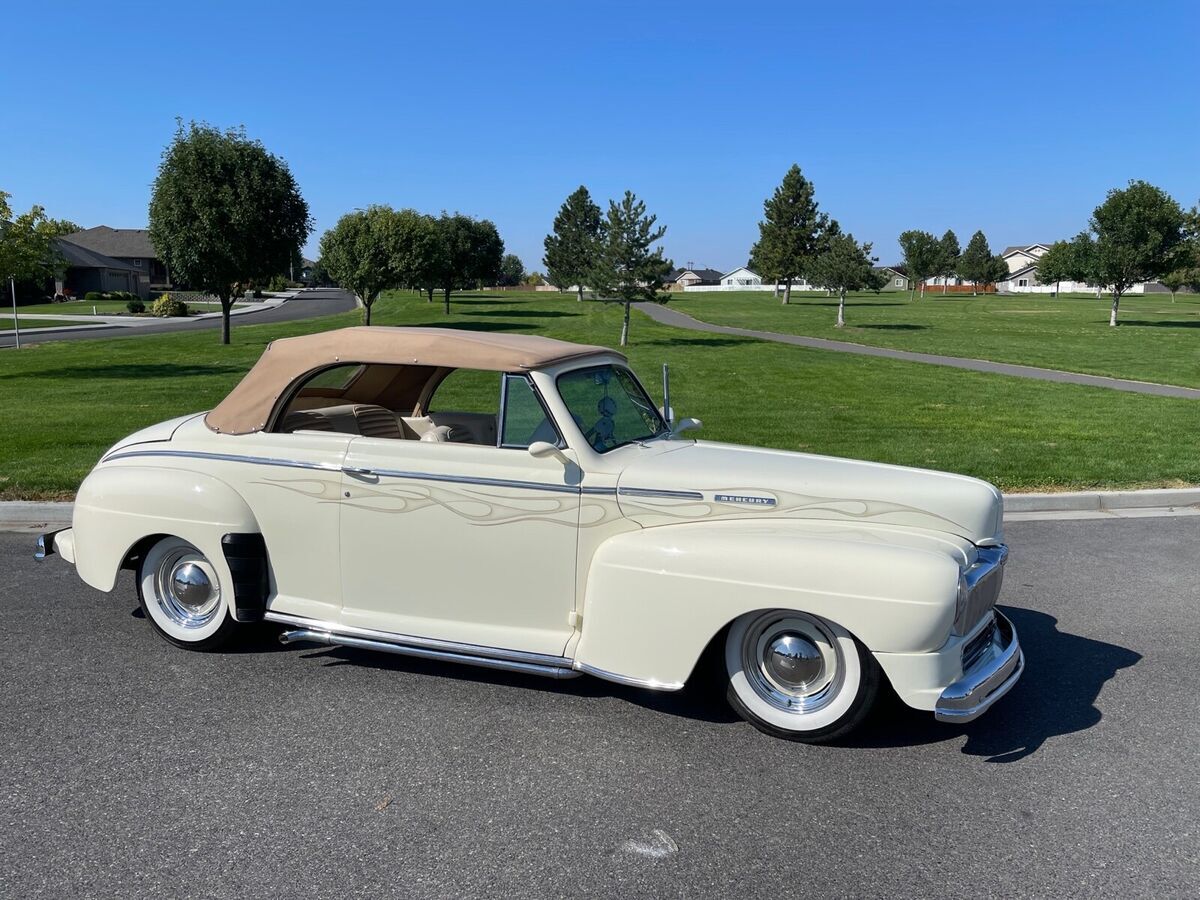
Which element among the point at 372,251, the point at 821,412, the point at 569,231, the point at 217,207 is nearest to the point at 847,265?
the point at 372,251

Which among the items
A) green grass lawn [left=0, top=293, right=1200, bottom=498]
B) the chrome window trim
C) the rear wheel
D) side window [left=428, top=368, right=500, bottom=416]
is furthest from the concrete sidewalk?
the rear wheel

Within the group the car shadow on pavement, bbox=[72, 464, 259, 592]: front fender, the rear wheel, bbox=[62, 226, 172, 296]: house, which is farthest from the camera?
bbox=[62, 226, 172, 296]: house

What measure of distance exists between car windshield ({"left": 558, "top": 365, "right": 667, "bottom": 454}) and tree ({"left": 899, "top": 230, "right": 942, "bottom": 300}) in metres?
96.6

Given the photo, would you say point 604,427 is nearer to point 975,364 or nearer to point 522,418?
point 522,418

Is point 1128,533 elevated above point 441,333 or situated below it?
below

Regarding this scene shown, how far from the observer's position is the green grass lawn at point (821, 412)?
31.2 ft

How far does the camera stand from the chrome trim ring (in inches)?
150

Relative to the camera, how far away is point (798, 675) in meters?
3.87

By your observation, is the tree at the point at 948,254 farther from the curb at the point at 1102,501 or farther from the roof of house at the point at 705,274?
the curb at the point at 1102,501

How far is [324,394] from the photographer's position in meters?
5.27

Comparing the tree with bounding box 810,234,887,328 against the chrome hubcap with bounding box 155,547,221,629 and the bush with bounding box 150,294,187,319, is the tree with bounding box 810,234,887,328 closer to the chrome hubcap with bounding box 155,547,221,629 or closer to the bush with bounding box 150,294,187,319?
the bush with bounding box 150,294,187,319

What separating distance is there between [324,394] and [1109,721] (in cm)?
429

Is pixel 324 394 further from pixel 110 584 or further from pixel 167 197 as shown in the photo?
pixel 167 197

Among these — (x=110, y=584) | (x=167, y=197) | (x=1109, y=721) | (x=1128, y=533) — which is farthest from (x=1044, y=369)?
(x=167, y=197)
